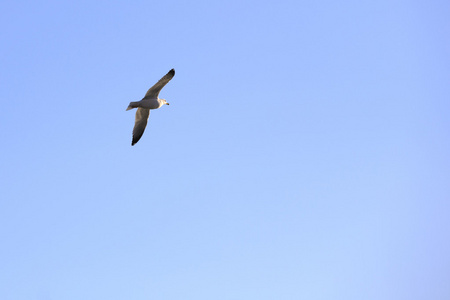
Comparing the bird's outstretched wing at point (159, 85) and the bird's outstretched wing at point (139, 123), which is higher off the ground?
the bird's outstretched wing at point (159, 85)

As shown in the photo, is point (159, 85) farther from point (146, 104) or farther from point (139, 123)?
point (139, 123)

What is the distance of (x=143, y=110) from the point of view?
157 feet

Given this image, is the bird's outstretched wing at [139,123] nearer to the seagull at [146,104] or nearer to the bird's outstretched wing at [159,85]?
the seagull at [146,104]

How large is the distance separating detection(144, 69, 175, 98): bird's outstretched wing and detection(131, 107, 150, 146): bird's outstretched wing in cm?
145

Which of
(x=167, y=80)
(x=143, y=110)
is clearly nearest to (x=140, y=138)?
(x=143, y=110)

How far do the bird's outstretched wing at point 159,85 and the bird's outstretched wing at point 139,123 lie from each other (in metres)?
1.45

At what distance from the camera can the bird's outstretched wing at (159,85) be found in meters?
46.5

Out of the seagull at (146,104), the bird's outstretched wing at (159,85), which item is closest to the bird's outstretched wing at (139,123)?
the seagull at (146,104)

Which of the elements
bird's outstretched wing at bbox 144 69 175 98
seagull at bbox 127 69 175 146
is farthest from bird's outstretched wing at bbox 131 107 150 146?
bird's outstretched wing at bbox 144 69 175 98

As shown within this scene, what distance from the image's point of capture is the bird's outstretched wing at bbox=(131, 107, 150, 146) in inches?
1891

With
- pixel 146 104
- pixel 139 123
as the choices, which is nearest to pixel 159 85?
pixel 146 104

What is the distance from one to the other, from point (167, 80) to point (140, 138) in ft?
17.0

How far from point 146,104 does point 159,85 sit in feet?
5.69

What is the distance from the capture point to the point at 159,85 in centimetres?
4666
